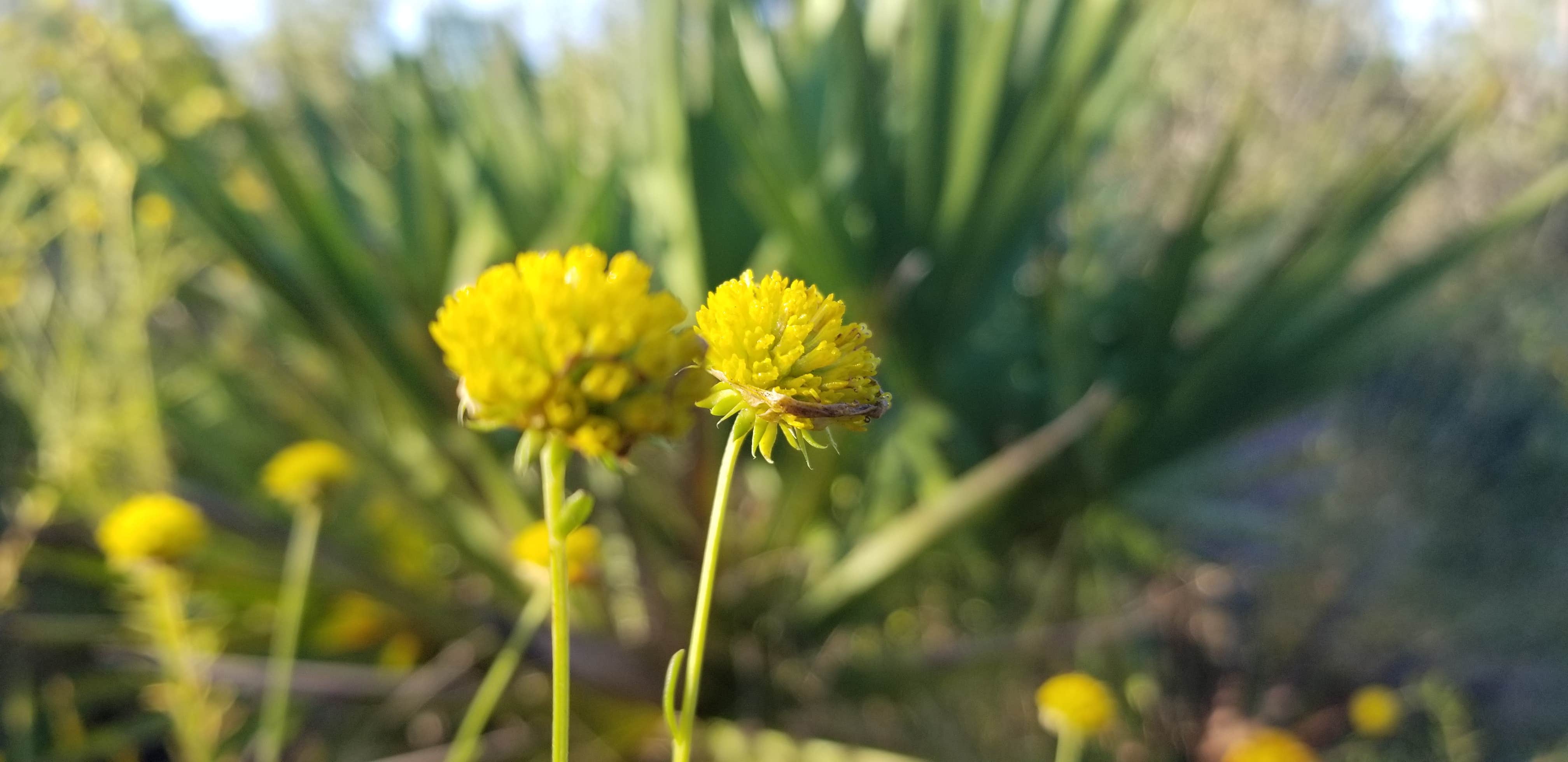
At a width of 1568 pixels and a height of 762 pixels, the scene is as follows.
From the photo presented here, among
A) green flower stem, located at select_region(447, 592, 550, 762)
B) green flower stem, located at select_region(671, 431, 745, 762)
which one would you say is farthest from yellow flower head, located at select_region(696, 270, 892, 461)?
green flower stem, located at select_region(447, 592, 550, 762)

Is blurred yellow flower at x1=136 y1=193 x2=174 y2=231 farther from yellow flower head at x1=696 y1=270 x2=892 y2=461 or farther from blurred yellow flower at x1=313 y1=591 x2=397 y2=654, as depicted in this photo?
yellow flower head at x1=696 y1=270 x2=892 y2=461

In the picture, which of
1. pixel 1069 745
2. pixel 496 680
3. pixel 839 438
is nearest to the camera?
pixel 496 680

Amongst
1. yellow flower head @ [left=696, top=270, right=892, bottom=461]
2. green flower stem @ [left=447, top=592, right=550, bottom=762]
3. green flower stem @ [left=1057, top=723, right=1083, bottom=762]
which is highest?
green flower stem @ [left=1057, top=723, right=1083, bottom=762]

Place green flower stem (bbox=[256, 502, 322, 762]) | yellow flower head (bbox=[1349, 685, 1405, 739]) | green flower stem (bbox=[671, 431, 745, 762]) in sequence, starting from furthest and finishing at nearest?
yellow flower head (bbox=[1349, 685, 1405, 739]), green flower stem (bbox=[256, 502, 322, 762]), green flower stem (bbox=[671, 431, 745, 762])

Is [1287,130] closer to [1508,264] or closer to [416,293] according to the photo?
[1508,264]

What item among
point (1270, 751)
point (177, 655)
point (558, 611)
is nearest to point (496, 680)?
point (177, 655)

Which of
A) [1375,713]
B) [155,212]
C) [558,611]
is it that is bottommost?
[558,611]

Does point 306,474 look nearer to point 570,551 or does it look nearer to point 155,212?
point 570,551
